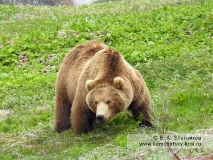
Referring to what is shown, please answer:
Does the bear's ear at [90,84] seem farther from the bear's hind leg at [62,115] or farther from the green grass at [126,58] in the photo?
the bear's hind leg at [62,115]

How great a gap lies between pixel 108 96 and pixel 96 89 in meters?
0.21

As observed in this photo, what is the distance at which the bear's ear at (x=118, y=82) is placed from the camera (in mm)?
7293

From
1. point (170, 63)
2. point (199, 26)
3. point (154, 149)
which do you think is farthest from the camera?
point (199, 26)

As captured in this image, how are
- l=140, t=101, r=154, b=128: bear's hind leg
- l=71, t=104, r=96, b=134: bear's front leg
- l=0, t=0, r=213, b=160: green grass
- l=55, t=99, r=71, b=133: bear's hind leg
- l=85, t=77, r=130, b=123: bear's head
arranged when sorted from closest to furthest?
1. l=85, t=77, r=130, b=123: bear's head
2. l=0, t=0, r=213, b=160: green grass
3. l=71, t=104, r=96, b=134: bear's front leg
4. l=140, t=101, r=154, b=128: bear's hind leg
5. l=55, t=99, r=71, b=133: bear's hind leg

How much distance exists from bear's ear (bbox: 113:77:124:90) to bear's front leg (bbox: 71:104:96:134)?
2.41 ft

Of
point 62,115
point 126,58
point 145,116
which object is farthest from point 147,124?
point 126,58

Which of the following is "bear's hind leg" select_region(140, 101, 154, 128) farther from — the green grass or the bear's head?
the bear's head

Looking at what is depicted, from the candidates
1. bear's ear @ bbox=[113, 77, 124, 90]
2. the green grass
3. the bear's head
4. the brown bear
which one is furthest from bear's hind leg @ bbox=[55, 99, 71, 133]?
bear's ear @ bbox=[113, 77, 124, 90]

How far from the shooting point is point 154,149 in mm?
5945

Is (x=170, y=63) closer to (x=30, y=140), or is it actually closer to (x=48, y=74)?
(x=48, y=74)

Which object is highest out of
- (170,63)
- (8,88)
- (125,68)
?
(125,68)

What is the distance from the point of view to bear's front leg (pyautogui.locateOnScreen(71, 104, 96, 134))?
7.84 meters

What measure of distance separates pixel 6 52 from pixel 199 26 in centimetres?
606

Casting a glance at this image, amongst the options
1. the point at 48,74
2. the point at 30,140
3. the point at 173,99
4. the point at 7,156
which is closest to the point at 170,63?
the point at 173,99
